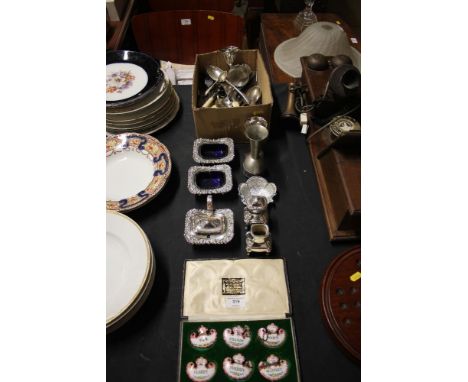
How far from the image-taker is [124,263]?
2.24 ft

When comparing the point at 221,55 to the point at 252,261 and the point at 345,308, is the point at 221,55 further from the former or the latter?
the point at 345,308

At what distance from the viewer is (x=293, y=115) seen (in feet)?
3.16

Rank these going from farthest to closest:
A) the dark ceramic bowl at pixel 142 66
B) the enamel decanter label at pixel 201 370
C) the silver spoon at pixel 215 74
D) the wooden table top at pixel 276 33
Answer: the wooden table top at pixel 276 33
the silver spoon at pixel 215 74
the dark ceramic bowl at pixel 142 66
the enamel decanter label at pixel 201 370

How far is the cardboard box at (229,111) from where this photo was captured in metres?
0.84

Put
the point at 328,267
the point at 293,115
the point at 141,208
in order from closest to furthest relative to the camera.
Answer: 1. the point at 328,267
2. the point at 141,208
3. the point at 293,115

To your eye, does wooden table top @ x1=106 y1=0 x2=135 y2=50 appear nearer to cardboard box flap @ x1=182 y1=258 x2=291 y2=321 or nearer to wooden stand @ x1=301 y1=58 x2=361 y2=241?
wooden stand @ x1=301 y1=58 x2=361 y2=241

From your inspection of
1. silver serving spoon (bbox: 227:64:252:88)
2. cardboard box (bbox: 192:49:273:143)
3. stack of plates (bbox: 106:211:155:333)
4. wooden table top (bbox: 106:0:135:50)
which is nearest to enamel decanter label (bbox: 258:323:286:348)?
stack of plates (bbox: 106:211:155:333)

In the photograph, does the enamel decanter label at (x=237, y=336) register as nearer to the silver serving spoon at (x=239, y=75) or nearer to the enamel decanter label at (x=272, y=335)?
the enamel decanter label at (x=272, y=335)

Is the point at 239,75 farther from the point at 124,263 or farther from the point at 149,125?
the point at 124,263

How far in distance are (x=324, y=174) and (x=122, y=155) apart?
59 cm

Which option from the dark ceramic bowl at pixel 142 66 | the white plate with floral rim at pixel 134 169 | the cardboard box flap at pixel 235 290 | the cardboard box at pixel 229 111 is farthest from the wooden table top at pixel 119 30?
the cardboard box flap at pixel 235 290

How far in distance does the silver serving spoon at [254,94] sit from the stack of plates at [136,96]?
0.26m

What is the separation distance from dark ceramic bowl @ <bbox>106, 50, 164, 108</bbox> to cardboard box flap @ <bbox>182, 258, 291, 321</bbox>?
0.52 meters

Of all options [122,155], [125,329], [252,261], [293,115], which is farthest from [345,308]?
[122,155]
